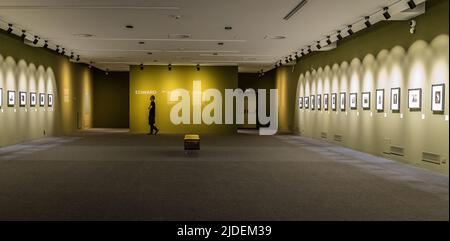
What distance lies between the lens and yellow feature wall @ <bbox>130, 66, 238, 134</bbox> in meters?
28.8

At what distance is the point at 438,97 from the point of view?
11.5m

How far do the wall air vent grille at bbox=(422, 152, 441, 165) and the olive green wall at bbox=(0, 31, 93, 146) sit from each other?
14.0 metres

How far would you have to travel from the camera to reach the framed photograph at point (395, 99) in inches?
542

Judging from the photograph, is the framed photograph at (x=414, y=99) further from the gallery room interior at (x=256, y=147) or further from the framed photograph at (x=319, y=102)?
the framed photograph at (x=319, y=102)

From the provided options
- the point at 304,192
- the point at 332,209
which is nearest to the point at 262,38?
the point at 304,192

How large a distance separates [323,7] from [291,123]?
16.2 m

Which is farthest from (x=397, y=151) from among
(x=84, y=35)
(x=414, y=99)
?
(x=84, y=35)

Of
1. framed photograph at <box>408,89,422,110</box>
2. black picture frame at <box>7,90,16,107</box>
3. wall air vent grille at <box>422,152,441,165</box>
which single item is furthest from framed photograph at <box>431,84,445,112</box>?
black picture frame at <box>7,90,16,107</box>

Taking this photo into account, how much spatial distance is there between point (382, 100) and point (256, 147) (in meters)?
5.23

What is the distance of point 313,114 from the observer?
23.2 meters

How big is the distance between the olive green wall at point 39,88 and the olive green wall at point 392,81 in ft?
41.7

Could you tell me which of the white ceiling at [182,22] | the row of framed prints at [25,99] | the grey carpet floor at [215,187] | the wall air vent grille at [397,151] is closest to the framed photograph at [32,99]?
the row of framed prints at [25,99]
